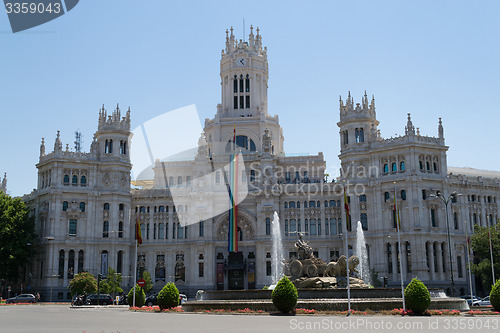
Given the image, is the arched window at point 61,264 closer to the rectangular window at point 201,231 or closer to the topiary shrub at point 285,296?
the rectangular window at point 201,231

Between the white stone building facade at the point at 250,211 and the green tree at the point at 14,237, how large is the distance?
2.53 metres

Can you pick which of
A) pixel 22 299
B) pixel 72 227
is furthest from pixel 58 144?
pixel 22 299

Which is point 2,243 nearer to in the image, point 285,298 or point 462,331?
point 285,298

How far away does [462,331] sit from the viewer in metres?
26.1

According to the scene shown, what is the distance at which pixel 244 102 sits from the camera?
10956 cm

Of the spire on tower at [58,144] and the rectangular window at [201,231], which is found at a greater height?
the spire on tower at [58,144]

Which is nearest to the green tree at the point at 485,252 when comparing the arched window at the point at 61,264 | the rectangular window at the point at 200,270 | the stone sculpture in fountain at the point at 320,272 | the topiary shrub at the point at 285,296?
the stone sculpture in fountain at the point at 320,272

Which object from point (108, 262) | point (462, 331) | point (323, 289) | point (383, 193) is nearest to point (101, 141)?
point (108, 262)

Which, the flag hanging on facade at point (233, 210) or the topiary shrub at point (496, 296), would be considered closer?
the topiary shrub at point (496, 296)

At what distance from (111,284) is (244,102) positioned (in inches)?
1828

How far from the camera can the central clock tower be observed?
345ft

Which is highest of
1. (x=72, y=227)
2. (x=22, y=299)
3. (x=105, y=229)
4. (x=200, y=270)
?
(x=72, y=227)

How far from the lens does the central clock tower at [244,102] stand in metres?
105

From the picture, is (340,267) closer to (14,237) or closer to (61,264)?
(61,264)
